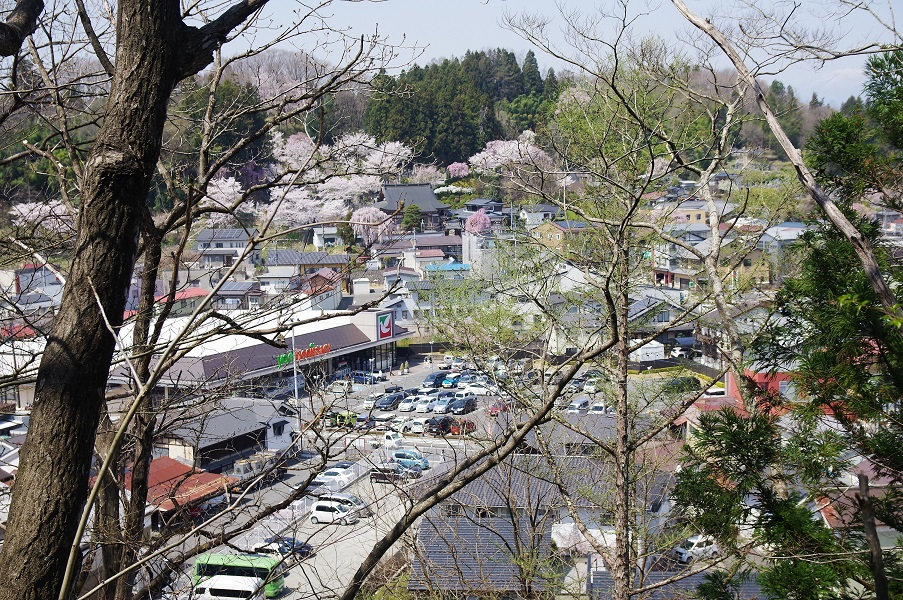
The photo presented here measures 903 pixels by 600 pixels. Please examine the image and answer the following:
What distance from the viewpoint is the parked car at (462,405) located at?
13.1 m

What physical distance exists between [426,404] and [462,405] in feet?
2.41

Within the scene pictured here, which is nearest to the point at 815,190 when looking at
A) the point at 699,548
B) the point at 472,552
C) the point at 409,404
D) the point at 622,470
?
the point at 622,470

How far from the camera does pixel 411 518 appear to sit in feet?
4.34

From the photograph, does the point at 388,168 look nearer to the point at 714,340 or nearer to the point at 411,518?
the point at 411,518

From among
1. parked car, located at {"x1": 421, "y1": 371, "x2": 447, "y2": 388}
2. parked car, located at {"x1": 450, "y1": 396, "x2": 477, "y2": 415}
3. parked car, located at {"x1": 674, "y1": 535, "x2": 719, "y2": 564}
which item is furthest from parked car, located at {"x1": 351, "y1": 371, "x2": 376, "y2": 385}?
parked car, located at {"x1": 674, "y1": 535, "x2": 719, "y2": 564}

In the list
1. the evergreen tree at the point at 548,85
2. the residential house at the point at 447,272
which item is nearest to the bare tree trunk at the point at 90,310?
the residential house at the point at 447,272

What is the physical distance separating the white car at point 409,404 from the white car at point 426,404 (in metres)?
0.10

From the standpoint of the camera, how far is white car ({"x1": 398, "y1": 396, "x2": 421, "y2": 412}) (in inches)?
544

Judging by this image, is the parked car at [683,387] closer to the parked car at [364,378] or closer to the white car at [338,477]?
the white car at [338,477]

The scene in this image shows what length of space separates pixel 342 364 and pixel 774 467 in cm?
1327

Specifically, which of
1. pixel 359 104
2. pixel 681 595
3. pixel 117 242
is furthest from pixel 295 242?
pixel 117 242

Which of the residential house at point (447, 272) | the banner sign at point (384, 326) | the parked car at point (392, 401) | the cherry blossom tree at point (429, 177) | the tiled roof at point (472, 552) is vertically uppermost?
the cherry blossom tree at point (429, 177)

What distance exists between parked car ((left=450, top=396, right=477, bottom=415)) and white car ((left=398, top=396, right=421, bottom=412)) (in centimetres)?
75

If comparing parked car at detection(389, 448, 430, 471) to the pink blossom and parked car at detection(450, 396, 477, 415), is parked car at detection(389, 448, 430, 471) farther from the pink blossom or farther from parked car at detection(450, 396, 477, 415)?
the pink blossom
